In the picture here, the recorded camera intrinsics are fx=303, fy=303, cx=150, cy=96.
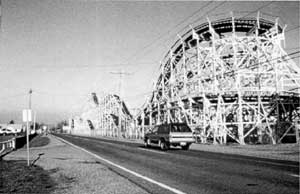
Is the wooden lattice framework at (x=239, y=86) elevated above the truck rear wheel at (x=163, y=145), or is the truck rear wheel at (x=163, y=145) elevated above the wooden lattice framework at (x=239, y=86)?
the wooden lattice framework at (x=239, y=86)

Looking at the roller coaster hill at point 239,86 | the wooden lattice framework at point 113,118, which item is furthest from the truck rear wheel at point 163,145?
the wooden lattice framework at point 113,118

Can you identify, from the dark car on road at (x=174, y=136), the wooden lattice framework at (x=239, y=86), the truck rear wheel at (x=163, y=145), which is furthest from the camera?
the wooden lattice framework at (x=239, y=86)

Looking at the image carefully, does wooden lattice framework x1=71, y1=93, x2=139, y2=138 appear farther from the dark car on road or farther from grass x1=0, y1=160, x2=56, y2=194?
grass x1=0, y1=160, x2=56, y2=194

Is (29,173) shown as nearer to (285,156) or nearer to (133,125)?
(285,156)

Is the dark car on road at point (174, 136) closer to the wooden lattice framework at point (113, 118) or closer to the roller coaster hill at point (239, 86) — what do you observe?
the roller coaster hill at point (239, 86)

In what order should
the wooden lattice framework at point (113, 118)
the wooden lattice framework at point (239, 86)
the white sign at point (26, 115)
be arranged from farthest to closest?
the wooden lattice framework at point (113, 118) < the wooden lattice framework at point (239, 86) < the white sign at point (26, 115)

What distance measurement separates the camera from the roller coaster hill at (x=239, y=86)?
29375 mm

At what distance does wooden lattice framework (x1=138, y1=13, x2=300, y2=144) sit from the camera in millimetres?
29359

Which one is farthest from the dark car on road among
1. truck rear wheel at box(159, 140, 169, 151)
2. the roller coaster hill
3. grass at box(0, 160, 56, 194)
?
grass at box(0, 160, 56, 194)

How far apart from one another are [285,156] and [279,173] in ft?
21.5

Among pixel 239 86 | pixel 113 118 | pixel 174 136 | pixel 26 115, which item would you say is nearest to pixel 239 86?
pixel 239 86

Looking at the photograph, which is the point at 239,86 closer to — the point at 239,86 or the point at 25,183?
the point at 239,86

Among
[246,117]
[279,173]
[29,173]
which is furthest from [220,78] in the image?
[29,173]

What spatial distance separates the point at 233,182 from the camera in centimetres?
862
